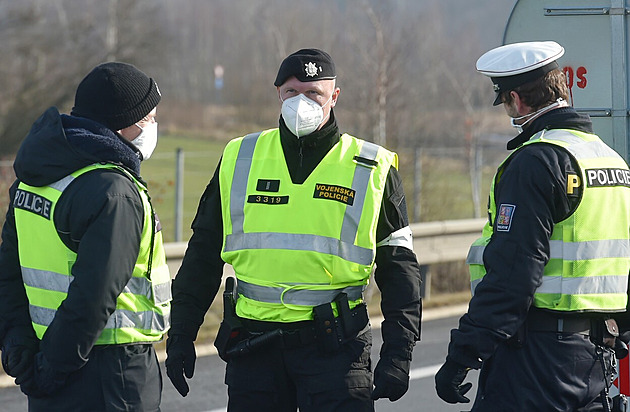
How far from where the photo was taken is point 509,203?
3500 mm

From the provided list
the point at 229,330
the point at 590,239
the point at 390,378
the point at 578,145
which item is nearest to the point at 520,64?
the point at 578,145

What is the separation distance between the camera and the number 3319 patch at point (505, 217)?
3.49m

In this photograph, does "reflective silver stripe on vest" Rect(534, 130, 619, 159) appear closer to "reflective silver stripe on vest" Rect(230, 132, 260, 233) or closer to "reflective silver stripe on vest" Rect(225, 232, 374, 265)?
"reflective silver stripe on vest" Rect(225, 232, 374, 265)

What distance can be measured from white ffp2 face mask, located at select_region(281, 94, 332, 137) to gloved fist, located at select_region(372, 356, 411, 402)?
38.4 inches

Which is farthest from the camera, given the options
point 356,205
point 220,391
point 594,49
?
point 220,391

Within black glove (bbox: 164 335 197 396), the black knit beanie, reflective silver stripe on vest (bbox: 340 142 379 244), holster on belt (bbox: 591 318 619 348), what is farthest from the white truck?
the black knit beanie

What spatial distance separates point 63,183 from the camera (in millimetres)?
3426

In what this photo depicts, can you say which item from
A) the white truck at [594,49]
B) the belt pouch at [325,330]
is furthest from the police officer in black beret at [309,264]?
the white truck at [594,49]

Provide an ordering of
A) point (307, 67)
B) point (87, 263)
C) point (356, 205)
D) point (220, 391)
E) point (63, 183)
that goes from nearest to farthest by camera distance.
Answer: point (87, 263), point (63, 183), point (356, 205), point (307, 67), point (220, 391)

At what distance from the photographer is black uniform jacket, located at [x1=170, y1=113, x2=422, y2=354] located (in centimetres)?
402

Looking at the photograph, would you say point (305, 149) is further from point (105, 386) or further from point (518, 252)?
point (105, 386)

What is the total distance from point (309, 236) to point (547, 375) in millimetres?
1055

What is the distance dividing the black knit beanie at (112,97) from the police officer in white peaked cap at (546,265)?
4.30ft

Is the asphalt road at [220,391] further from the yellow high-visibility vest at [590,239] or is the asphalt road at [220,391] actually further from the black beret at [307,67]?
the yellow high-visibility vest at [590,239]
